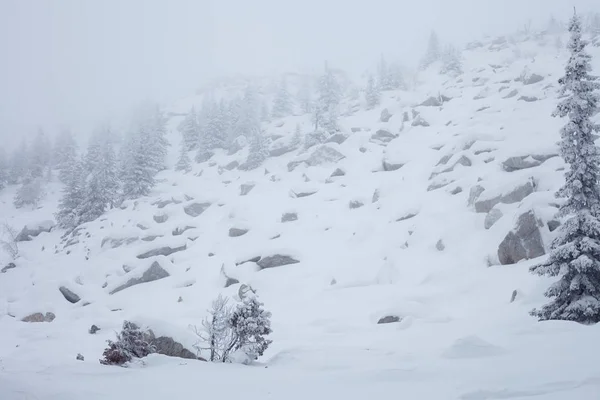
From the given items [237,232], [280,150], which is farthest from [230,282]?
[280,150]

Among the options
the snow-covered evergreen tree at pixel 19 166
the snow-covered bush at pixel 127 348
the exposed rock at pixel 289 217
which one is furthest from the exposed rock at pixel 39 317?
the snow-covered evergreen tree at pixel 19 166

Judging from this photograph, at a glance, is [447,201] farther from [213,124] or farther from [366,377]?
[213,124]

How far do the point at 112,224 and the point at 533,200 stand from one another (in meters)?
37.1

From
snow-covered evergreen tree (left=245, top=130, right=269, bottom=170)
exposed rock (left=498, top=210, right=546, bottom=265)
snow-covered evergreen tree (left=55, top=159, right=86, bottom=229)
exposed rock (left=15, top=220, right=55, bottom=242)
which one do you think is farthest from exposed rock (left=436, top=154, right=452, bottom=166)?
exposed rock (left=15, top=220, right=55, bottom=242)

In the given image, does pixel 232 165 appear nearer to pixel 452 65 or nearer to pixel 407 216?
pixel 407 216

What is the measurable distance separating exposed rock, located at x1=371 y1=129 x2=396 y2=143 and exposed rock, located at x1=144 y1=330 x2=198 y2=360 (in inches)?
1480

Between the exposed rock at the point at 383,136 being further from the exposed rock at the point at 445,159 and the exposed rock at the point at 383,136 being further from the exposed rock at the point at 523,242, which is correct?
the exposed rock at the point at 523,242

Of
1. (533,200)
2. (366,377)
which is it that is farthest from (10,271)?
Answer: (533,200)

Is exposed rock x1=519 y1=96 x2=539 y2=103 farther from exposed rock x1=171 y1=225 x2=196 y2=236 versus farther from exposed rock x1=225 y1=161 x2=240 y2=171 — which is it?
exposed rock x1=171 y1=225 x2=196 y2=236

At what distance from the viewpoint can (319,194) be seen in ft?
113

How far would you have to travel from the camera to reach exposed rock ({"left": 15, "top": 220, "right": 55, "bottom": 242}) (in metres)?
41.2

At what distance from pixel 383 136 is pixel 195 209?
77.6ft

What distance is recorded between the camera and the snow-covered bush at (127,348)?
816 centimetres

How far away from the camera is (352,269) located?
21141 mm
